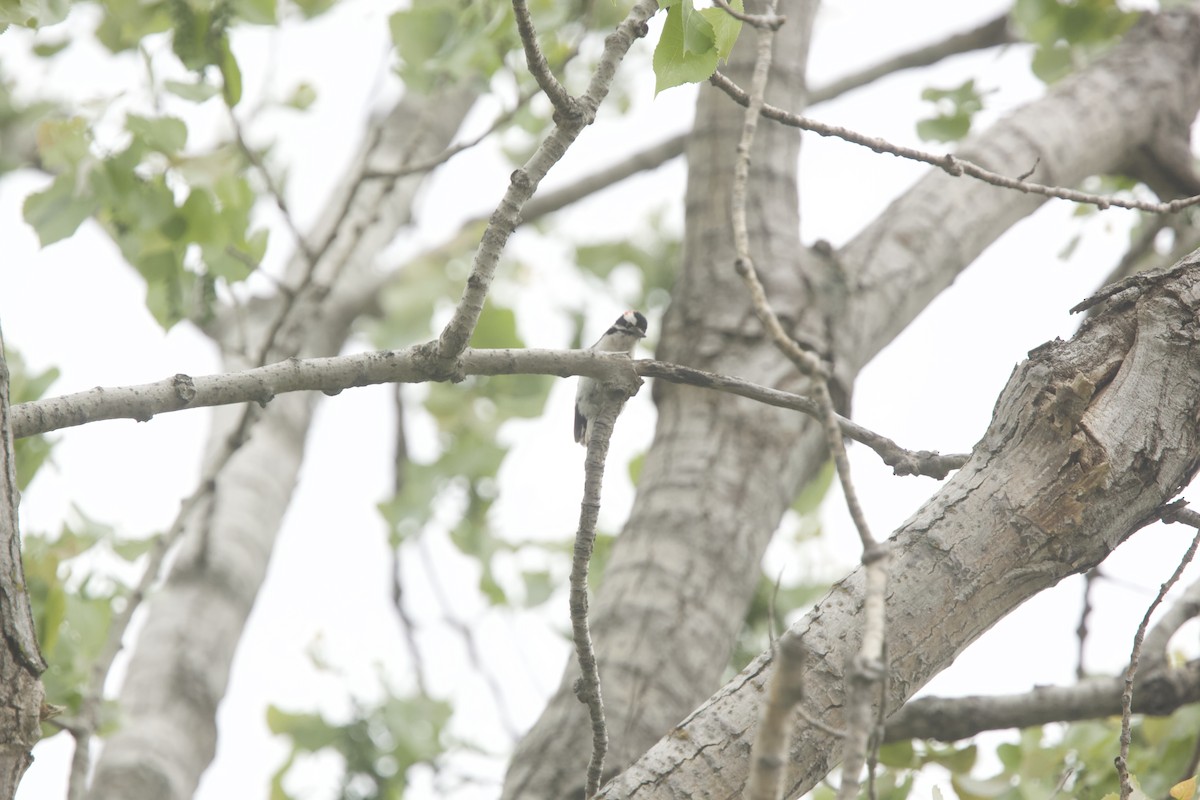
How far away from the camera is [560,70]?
13.3ft

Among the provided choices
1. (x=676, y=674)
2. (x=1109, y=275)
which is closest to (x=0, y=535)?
(x=676, y=674)

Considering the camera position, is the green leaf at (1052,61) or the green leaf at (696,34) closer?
the green leaf at (696,34)

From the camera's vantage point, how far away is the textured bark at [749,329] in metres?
3.21

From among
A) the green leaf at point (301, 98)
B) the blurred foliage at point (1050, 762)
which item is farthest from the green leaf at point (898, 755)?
the green leaf at point (301, 98)

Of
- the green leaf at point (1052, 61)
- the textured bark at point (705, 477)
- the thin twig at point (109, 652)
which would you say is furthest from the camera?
the green leaf at point (1052, 61)

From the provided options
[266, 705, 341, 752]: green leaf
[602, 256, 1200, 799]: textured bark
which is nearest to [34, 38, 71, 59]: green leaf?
[266, 705, 341, 752]: green leaf

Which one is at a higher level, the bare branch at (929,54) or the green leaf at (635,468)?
the bare branch at (929,54)

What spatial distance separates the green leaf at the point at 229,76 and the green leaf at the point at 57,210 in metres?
0.55

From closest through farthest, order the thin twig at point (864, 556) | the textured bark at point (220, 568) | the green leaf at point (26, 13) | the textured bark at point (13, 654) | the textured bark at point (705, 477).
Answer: the thin twig at point (864, 556) < the textured bark at point (13, 654) < the green leaf at point (26, 13) < the textured bark at point (705, 477) < the textured bark at point (220, 568)

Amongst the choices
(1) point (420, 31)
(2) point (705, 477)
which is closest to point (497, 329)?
(1) point (420, 31)

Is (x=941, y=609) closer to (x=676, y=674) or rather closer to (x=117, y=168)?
(x=676, y=674)

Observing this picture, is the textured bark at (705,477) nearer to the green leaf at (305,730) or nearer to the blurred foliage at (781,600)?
the blurred foliage at (781,600)

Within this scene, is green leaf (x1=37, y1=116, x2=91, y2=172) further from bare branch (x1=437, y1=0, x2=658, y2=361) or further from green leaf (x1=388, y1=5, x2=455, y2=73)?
bare branch (x1=437, y1=0, x2=658, y2=361)

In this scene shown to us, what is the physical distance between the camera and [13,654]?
1818 millimetres
